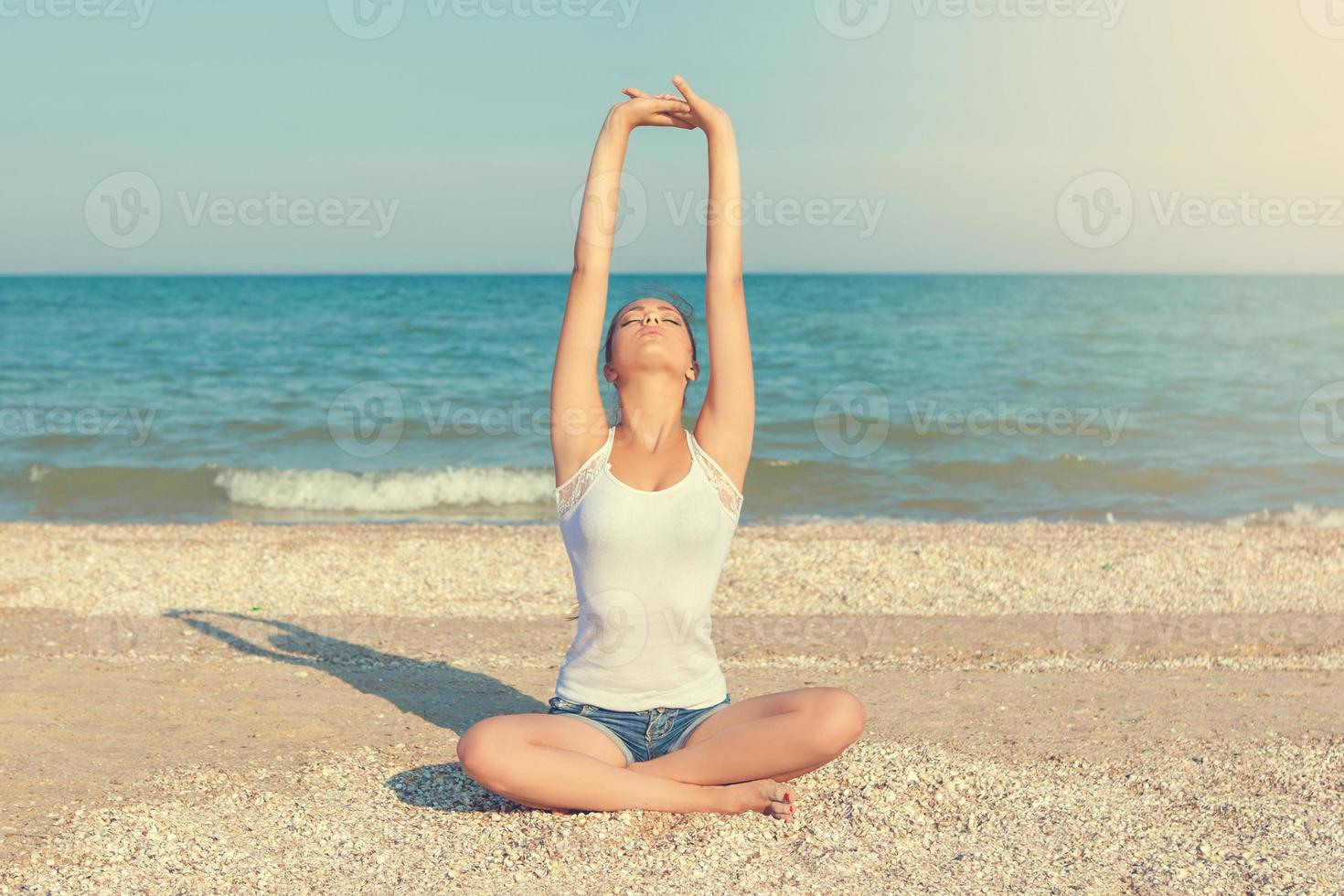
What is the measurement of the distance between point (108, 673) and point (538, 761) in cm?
346

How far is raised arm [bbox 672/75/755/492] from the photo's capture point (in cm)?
445

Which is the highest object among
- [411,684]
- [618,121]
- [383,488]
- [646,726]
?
[618,121]

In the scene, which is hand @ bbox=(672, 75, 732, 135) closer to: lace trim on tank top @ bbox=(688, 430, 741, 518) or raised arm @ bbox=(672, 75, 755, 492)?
raised arm @ bbox=(672, 75, 755, 492)

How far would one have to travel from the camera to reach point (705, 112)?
14.9 ft

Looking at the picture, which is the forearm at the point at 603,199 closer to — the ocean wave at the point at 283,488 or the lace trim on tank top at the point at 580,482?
the lace trim on tank top at the point at 580,482

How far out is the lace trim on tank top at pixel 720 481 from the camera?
4402mm

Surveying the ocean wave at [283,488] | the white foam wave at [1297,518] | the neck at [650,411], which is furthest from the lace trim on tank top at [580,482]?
the ocean wave at [283,488]

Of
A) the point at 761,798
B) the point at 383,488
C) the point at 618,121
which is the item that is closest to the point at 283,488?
the point at 383,488

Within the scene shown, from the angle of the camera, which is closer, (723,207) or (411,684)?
(723,207)

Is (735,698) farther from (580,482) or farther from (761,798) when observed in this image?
(580,482)

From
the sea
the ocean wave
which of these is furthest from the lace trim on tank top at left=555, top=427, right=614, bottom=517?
the ocean wave

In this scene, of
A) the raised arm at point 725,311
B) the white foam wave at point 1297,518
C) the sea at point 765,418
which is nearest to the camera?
the raised arm at point 725,311

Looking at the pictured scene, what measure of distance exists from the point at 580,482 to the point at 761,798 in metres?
1.31

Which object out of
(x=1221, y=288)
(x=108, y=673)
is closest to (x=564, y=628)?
(x=108, y=673)
